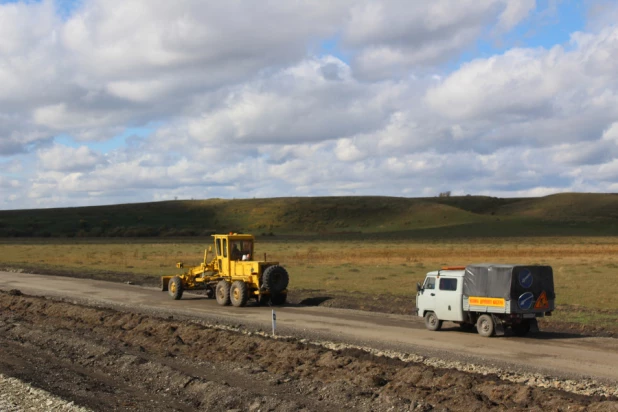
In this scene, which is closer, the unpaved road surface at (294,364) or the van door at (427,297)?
the unpaved road surface at (294,364)

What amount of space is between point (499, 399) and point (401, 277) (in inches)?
1098

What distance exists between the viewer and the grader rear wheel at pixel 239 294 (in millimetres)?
27734

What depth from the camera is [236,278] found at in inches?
1139

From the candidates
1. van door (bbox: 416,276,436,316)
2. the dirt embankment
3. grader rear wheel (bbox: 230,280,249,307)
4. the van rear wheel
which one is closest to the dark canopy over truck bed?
the van rear wheel

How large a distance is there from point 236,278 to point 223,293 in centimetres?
82

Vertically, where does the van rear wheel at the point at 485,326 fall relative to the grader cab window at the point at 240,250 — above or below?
below

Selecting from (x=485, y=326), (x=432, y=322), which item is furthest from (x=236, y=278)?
(x=485, y=326)

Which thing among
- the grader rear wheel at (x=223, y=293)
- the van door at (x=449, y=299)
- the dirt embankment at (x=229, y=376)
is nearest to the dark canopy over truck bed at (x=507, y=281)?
the van door at (x=449, y=299)

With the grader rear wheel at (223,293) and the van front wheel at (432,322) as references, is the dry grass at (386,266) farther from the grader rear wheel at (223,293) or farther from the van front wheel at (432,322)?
the van front wheel at (432,322)

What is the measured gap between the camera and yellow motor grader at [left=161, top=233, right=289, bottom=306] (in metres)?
27.8

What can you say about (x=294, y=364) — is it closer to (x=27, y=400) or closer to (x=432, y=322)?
(x=27, y=400)

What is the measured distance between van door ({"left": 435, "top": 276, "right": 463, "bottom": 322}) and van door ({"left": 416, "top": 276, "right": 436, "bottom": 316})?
15cm

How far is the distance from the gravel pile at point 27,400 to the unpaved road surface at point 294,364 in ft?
1.11

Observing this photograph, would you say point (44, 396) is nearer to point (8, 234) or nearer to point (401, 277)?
point (401, 277)
